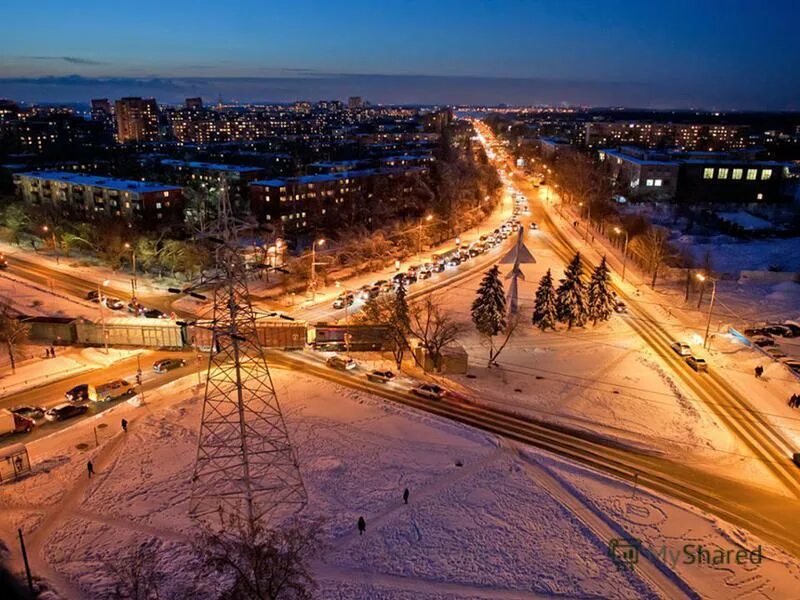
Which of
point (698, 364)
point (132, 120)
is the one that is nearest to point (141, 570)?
point (698, 364)

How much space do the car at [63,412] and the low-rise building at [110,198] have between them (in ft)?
142

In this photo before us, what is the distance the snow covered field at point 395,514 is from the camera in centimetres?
1752

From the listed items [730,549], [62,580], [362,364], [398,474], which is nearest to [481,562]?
[398,474]

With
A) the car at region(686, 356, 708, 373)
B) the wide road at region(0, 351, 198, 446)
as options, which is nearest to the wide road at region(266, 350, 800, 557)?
the wide road at region(0, 351, 198, 446)

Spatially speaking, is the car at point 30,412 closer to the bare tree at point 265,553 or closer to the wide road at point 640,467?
the bare tree at point 265,553

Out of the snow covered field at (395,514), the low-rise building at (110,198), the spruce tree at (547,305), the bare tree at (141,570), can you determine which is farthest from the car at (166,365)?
the low-rise building at (110,198)

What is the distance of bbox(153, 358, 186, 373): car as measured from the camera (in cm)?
3158

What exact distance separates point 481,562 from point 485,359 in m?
16.7

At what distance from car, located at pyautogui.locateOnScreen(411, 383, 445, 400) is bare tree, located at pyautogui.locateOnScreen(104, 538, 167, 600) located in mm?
13956

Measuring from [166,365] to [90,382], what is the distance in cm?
362

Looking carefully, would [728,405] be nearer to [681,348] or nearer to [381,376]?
[681,348]

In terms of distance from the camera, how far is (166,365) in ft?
104

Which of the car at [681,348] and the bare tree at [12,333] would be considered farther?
the car at [681,348]

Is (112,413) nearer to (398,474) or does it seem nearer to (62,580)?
(62,580)
